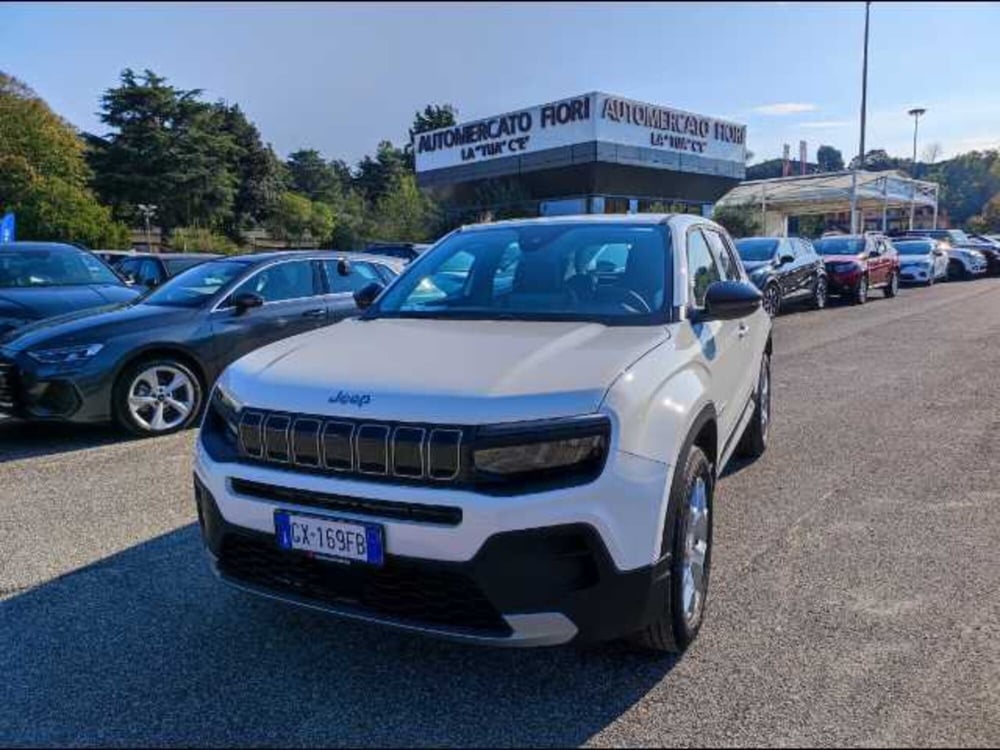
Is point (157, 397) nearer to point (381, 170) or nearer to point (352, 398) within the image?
point (352, 398)

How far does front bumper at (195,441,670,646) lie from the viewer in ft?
8.30

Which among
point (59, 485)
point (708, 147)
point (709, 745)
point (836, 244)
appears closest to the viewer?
point (709, 745)

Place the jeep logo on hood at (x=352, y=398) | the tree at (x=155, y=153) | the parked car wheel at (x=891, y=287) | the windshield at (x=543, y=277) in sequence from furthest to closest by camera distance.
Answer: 1. the tree at (x=155, y=153)
2. the parked car wheel at (x=891, y=287)
3. the windshield at (x=543, y=277)
4. the jeep logo on hood at (x=352, y=398)

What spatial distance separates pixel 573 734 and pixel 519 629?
412mm

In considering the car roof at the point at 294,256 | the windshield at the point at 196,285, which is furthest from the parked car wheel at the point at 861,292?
the windshield at the point at 196,285

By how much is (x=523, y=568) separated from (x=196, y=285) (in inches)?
240

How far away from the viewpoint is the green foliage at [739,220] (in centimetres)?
4122

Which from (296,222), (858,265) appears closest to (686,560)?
(858,265)

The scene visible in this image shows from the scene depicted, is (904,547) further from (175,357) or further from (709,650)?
(175,357)

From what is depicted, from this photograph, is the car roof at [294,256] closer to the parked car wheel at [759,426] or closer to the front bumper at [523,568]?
the parked car wheel at [759,426]

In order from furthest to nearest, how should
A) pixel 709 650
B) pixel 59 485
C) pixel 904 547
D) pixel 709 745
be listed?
pixel 59 485 → pixel 904 547 → pixel 709 650 → pixel 709 745

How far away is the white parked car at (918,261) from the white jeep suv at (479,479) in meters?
25.3

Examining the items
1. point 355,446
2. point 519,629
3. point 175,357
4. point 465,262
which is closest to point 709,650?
point 519,629

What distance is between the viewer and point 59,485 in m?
5.46
